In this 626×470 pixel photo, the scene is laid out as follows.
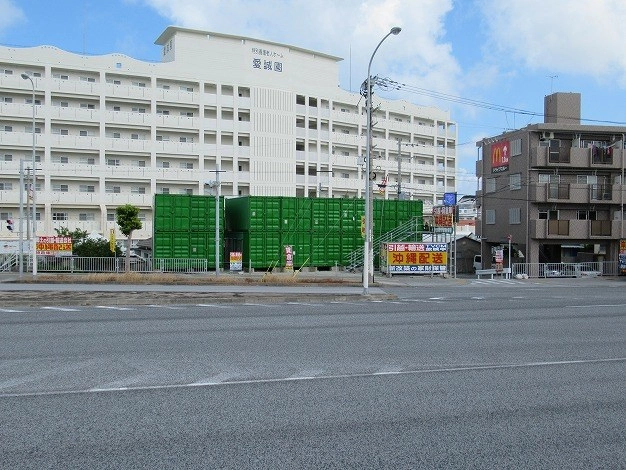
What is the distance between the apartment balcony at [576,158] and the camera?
4416 cm

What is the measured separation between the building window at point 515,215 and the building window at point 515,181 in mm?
1482

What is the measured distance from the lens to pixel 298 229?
41.8 metres

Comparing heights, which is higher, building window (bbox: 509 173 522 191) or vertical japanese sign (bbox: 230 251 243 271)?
building window (bbox: 509 173 522 191)

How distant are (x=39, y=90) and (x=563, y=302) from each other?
5349cm

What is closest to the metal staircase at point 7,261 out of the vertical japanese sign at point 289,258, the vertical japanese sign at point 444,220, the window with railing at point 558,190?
the vertical japanese sign at point 289,258

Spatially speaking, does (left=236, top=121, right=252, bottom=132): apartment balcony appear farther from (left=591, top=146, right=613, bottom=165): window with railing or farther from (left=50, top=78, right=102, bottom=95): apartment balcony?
(left=591, top=146, right=613, bottom=165): window with railing

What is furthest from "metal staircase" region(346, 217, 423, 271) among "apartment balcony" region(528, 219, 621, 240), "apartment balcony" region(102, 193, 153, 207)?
"apartment balcony" region(102, 193, 153, 207)

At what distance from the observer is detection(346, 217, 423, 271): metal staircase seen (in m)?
42.2

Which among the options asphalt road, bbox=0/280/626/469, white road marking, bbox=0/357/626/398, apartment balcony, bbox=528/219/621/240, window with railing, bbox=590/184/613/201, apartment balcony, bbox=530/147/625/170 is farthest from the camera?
window with railing, bbox=590/184/613/201

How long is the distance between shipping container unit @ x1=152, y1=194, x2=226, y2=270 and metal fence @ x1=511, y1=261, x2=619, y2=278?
1961 centimetres

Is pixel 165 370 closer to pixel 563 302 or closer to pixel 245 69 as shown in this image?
pixel 563 302

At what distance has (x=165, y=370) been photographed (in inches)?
362

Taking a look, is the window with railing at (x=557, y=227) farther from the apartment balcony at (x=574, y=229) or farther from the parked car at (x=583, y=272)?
the parked car at (x=583, y=272)

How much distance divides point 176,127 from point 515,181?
3570 centimetres
